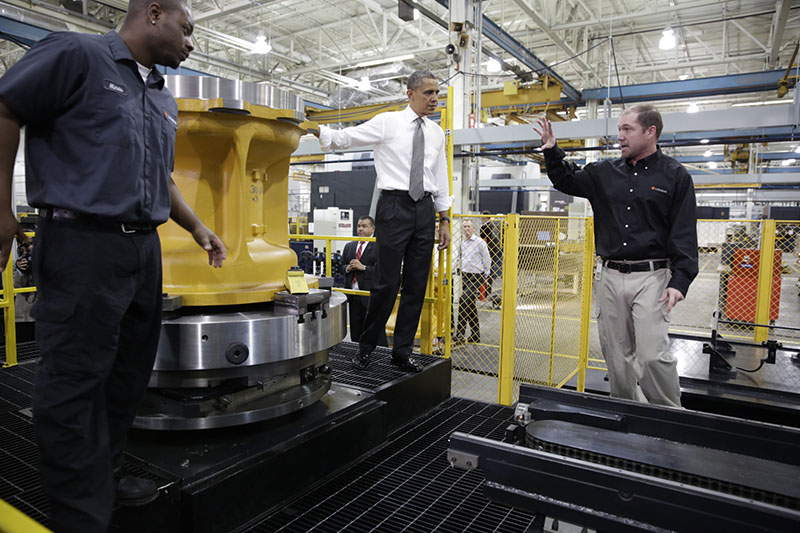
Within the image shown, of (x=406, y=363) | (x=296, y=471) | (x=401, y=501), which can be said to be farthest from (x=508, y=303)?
(x=296, y=471)

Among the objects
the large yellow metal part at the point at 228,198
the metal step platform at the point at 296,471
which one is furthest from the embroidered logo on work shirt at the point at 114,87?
the metal step platform at the point at 296,471

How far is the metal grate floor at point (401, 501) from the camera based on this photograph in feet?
6.37

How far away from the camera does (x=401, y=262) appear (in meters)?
3.11

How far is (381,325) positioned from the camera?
3.16 metres

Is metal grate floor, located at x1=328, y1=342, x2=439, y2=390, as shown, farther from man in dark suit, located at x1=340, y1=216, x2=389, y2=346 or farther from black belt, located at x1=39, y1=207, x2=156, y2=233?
man in dark suit, located at x1=340, y1=216, x2=389, y2=346

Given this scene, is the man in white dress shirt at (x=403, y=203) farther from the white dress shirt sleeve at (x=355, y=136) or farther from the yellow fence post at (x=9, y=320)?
the yellow fence post at (x=9, y=320)

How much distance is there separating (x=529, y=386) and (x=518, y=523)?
0.73 m

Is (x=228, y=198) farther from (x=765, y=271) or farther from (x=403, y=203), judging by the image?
(x=765, y=271)

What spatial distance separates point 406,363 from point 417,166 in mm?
1145

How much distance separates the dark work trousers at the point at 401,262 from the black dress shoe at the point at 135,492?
5.55 feet

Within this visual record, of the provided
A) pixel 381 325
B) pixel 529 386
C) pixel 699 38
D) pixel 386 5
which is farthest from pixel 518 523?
pixel 699 38

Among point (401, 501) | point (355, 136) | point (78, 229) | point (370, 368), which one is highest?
point (355, 136)

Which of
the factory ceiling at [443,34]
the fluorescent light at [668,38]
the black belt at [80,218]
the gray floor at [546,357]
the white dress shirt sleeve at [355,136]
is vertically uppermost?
the factory ceiling at [443,34]

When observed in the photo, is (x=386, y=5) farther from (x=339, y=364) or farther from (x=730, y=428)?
(x=730, y=428)
